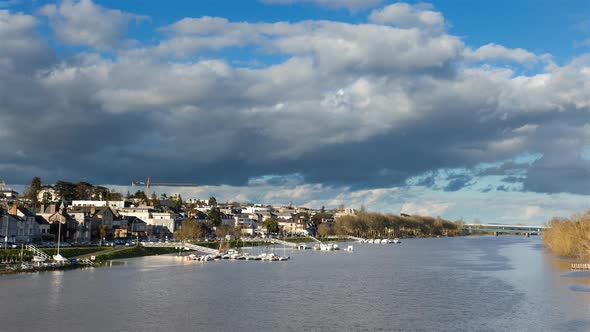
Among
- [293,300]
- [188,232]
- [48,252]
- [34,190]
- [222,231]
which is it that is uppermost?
[34,190]

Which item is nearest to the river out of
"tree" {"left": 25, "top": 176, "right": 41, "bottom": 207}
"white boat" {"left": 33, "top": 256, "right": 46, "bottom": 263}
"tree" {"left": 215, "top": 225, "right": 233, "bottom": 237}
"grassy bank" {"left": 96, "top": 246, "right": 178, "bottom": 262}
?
"white boat" {"left": 33, "top": 256, "right": 46, "bottom": 263}

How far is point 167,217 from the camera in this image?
175250mm

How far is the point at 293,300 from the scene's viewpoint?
58031mm

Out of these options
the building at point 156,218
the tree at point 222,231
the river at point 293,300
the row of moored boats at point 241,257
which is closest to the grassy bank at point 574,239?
the river at point 293,300

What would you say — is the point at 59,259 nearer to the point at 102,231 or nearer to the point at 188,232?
the point at 102,231

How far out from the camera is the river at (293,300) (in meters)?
45.8

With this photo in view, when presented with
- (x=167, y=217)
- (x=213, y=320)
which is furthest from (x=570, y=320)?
(x=167, y=217)

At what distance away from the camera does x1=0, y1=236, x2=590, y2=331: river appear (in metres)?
45.8

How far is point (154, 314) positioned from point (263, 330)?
10652 millimetres

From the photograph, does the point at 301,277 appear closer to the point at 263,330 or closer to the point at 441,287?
the point at 441,287

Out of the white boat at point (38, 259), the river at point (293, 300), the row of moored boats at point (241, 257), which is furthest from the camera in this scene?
→ the row of moored boats at point (241, 257)

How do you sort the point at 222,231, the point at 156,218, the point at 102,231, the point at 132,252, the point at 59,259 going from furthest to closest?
the point at 222,231 < the point at 156,218 < the point at 102,231 < the point at 132,252 < the point at 59,259

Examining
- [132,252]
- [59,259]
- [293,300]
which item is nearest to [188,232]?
[132,252]

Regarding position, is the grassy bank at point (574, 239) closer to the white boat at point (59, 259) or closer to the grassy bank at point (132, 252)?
the grassy bank at point (132, 252)
